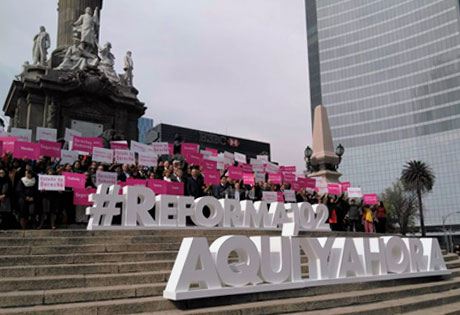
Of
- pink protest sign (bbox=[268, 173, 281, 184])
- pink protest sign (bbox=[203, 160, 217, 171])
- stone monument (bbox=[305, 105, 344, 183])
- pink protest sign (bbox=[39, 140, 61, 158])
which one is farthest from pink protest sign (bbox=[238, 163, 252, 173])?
stone monument (bbox=[305, 105, 344, 183])

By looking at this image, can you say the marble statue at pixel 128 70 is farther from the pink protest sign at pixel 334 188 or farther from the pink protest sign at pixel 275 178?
the pink protest sign at pixel 334 188

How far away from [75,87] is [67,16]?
5.51 metres

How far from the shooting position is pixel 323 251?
25.4 ft

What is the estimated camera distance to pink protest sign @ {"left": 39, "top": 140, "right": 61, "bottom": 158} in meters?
11.4

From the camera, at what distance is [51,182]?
9539 mm

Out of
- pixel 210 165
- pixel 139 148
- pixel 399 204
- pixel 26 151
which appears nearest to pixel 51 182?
pixel 26 151

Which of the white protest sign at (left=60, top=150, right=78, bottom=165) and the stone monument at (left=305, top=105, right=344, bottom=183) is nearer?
the white protest sign at (left=60, top=150, right=78, bottom=165)

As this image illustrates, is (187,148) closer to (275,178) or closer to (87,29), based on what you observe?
(275,178)

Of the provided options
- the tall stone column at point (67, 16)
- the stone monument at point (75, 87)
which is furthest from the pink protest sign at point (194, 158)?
the tall stone column at point (67, 16)

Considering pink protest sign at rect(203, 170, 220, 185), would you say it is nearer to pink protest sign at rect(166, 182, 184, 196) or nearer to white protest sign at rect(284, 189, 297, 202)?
pink protest sign at rect(166, 182, 184, 196)

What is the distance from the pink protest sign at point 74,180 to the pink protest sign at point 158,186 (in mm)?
1718

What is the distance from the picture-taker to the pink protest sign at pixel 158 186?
36.1ft

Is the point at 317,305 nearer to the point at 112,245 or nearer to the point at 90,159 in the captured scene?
the point at 112,245

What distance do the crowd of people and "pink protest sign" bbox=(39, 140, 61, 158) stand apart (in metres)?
0.32
